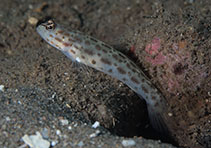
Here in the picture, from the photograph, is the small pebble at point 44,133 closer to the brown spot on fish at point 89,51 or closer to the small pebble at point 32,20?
the brown spot on fish at point 89,51

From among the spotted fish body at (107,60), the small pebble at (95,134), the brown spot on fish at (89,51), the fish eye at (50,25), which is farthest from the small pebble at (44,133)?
the fish eye at (50,25)

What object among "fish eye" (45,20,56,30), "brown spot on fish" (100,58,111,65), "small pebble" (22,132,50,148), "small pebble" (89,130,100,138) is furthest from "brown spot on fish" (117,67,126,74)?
"small pebble" (22,132,50,148)

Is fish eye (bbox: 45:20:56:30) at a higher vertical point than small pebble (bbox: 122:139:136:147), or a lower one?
higher

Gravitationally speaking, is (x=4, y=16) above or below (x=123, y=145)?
below

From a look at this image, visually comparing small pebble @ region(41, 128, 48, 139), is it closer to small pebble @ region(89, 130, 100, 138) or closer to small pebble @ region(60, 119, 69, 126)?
small pebble @ region(60, 119, 69, 126)

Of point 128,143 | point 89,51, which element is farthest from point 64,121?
point 89,51

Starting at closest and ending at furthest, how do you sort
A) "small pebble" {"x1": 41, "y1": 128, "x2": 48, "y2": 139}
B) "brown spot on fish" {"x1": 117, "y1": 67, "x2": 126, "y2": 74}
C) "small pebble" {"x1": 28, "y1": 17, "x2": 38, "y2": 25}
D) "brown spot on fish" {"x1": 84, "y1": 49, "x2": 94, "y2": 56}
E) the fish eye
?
"small pebble" {"x1": 41, "y1": 128, "x2": 48, "y2": 139} < "brown spot on fish" {"x1": 117, "y1": 67, "x2": 126, "y2": 74} < "brown spot on fish" {"x1": 84, "y1": 49, "x2": 94, "y2": 56} < the fish eye < "small pebble" {"x1": 28, "y1": 17, "x2": 38, "y2": 25}

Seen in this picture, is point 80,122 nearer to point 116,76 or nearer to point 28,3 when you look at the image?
point 116,76

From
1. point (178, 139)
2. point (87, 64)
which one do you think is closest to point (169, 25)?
point (87, 64)

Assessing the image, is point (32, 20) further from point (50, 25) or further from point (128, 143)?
point (128, 143)
